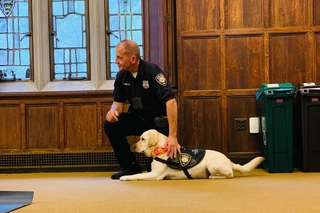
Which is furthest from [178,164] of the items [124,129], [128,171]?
[124,129]

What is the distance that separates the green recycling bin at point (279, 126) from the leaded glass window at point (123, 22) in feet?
5.74

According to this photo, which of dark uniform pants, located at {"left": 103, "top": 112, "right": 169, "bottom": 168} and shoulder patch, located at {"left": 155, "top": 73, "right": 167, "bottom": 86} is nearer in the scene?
shoulder patch, located at {"left": 155, "top": 73, "right": 167, "bottom": 86}

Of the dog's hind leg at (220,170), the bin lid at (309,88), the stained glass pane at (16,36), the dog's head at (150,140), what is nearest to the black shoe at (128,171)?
the dog's head at (150,140)

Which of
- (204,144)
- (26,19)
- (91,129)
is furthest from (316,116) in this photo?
(26,19)

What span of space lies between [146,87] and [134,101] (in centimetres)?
18

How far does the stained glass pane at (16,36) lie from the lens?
6.05 metres

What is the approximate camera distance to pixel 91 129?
5.61 m

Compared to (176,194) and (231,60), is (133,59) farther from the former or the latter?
(176,194)

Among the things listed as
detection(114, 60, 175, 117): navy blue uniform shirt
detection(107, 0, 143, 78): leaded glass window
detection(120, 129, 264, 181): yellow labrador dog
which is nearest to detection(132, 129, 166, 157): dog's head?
detection(120, 129, 264, 181): yellow labrador dog

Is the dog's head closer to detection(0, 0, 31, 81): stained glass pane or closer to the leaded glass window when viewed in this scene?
the leaded glass window

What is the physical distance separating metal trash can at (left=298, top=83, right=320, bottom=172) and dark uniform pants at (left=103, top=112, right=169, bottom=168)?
134 cm

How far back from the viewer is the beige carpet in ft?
9.52

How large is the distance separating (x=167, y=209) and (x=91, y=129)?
9.46ft

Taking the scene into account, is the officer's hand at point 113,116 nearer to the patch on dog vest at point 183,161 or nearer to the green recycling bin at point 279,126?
the patch on dog vest at point 183,161
